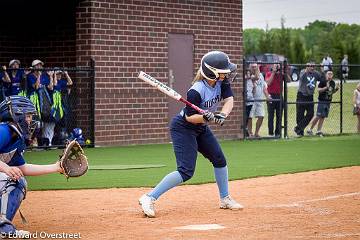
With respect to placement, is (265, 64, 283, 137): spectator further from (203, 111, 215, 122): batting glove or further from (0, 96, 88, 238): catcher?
(0, 96, 88, 238): catcher

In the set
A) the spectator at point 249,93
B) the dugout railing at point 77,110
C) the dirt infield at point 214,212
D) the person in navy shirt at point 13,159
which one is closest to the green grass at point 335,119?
the spectator at point 249,93

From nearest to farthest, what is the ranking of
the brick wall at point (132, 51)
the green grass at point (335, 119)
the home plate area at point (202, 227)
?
the home plate area at point (202, 227)
the brick wall at point (132, 51)
the green grass at point (335, 119)

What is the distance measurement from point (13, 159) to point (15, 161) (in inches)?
1.6

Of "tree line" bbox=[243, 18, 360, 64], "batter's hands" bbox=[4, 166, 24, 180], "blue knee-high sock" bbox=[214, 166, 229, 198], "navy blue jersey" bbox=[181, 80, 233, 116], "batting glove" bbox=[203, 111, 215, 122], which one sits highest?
"tree line" bbox=[243, 18, 360, 64]

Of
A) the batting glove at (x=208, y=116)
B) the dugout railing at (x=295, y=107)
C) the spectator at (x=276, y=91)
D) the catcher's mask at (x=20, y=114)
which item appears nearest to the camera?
the catcher's mask at (x=20, y=114)

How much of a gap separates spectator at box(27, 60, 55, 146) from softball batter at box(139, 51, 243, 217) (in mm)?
10211

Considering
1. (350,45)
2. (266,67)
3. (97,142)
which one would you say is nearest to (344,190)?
(97,142)

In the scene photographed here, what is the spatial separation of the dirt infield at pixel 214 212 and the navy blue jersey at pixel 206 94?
1.27m

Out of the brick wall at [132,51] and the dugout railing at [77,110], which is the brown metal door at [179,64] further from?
the dugout railing at [77,110]

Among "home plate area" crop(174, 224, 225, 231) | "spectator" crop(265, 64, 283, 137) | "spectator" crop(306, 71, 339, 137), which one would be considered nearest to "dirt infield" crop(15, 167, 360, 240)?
"home plate area" crop(174, 224, 225, 231)

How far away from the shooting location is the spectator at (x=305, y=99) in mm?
26438

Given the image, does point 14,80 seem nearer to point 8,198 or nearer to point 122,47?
point 122,47

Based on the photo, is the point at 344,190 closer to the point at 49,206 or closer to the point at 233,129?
the point at 49,206

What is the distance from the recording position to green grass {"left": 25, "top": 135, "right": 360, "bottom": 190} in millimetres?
14383
